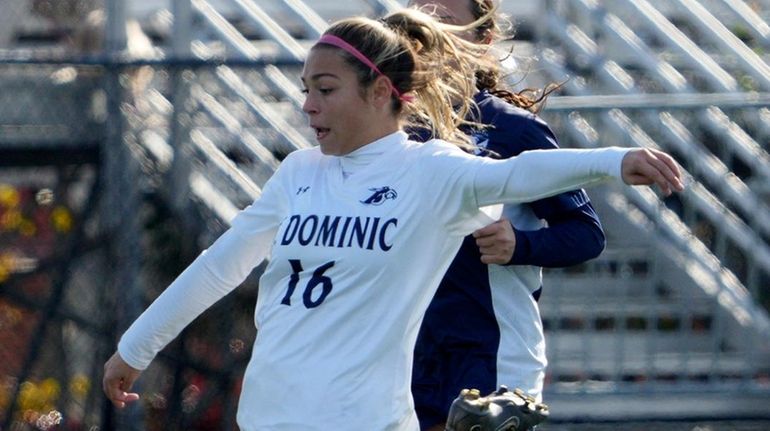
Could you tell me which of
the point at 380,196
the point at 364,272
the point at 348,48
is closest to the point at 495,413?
→ the point at 364,272

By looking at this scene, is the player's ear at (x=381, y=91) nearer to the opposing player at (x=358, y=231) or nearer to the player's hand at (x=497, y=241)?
the opposing player at (x=358, y=231)

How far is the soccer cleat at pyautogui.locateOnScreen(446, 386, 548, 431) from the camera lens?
3.29m

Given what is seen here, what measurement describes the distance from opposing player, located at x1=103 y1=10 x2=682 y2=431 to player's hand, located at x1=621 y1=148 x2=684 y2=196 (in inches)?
1.1

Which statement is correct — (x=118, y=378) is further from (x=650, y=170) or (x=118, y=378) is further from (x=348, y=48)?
(x=650, y=170)

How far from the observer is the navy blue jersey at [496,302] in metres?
3.86

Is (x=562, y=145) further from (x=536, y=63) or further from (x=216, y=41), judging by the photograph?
(x=216, y=41)

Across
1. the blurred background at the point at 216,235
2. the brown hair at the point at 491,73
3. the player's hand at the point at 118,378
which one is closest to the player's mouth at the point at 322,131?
the brown hair at the point at 491,73

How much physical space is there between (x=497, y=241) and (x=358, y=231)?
19.5 inches

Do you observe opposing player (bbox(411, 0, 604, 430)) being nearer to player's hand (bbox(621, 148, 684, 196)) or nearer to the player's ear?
the player's ear

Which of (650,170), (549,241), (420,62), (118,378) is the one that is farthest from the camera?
(549,241)

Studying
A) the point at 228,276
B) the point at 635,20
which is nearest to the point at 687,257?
the point at 635,20

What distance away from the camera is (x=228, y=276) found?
3.61 m

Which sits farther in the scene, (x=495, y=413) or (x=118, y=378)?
(x=118, y=378)

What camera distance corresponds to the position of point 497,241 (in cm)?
371
